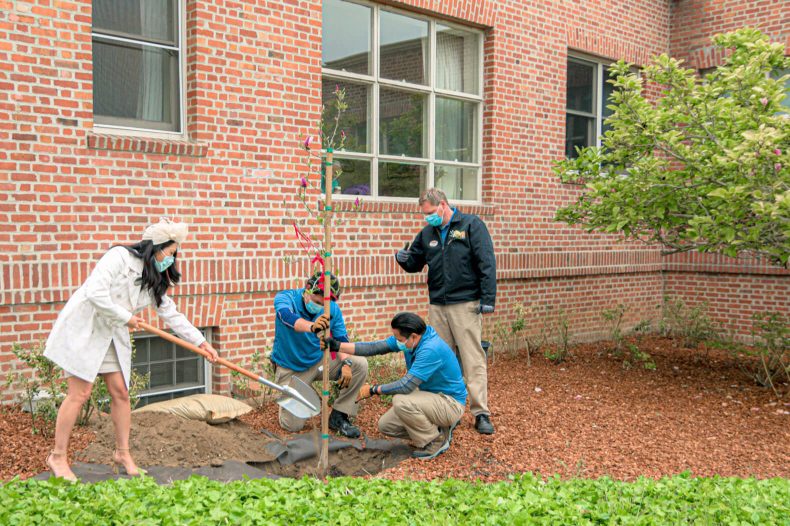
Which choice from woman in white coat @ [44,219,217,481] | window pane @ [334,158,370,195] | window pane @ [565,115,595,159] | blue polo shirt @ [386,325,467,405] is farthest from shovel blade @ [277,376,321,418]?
window pane @ [565,115,595,159]

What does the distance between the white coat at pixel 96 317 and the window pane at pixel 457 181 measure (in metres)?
5.34

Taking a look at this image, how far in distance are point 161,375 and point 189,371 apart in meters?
0.29

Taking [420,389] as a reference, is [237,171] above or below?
above

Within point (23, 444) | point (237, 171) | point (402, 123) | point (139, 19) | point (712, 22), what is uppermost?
point (712, 22)

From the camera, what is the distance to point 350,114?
8.48 m

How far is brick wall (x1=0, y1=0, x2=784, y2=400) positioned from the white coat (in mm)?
1607

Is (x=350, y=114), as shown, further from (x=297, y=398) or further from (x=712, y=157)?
(x=297, y=398)

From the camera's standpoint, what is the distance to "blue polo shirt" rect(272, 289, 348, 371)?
6078 mm

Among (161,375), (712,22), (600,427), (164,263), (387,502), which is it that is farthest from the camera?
(712,22)

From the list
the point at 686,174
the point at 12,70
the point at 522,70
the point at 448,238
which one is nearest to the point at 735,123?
A: the point at 686,174

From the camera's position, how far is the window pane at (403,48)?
28.8 feet

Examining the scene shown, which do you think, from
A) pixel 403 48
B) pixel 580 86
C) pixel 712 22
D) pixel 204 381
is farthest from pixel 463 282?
pixel 712 22

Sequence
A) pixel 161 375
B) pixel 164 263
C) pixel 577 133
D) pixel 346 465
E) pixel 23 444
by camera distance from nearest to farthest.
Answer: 1. pixel 164 263
2. pixel 23 444
3. pixel 346 465
4. pixel 161 375
5. pixel 577 133

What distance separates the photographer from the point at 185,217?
6.93m
